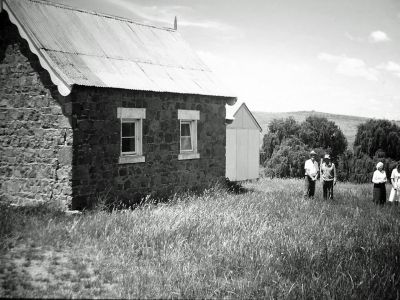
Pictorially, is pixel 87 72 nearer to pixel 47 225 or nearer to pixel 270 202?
pixel 47 225

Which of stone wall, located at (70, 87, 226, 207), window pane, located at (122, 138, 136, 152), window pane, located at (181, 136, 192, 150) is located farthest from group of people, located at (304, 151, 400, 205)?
window pane, located at (122, 138, 136, 152)

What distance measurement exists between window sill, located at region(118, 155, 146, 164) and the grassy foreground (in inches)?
79.0

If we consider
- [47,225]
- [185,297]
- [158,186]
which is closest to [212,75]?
[158,186]

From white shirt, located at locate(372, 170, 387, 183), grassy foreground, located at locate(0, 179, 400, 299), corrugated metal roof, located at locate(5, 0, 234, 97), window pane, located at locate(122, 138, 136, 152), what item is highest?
corrugated metal roof, located at locate(5, 0, 234, 97)

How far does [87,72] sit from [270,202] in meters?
6.47

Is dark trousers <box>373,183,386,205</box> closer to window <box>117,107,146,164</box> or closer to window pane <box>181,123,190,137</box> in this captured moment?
window pane <box>181,123,190,137</box>

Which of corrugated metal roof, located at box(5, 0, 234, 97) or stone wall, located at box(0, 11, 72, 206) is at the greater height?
corrugated metal roof, located at box(5, 0, 234, 97)

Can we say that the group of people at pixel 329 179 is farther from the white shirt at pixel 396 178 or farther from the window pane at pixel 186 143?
the window pane at pixel 186 143

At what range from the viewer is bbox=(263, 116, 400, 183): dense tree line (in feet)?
95.1

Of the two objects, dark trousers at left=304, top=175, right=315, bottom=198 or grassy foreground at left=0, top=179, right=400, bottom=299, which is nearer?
grassy foreground at left=0, top=179, right=400, bottom=299

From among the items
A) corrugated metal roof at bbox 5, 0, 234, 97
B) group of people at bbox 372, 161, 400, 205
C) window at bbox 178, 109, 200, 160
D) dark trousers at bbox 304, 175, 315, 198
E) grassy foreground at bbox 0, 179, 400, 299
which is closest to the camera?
grassy foreground at bbox 0, 179, 400, 299

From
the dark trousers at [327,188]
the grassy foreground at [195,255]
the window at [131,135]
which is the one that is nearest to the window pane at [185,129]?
the window at [131,135]

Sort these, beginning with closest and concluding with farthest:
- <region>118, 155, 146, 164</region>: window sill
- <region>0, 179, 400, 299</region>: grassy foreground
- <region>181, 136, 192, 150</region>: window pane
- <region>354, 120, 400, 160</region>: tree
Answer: <region>0, 179, 400, 299</region>: grassy foreground
<region>118, 155, 146, 164</region>: window sill
<region>181, 136, 192, 150</region>: window pane
<region>354, 120, 400, 160</region>: tree

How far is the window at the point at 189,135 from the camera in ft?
49.0
